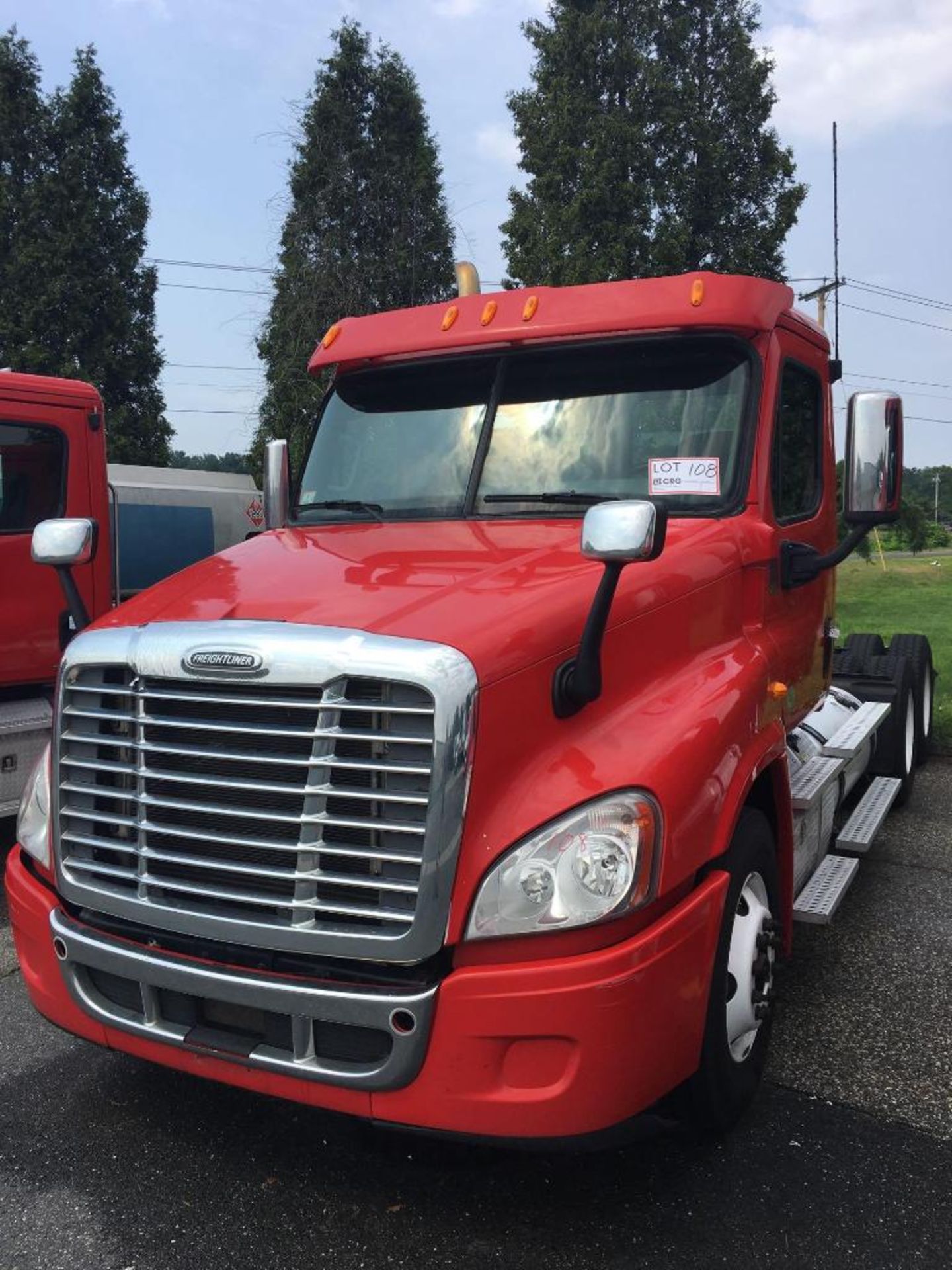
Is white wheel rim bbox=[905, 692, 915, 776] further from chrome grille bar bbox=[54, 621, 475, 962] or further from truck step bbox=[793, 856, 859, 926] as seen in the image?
chrome grille bar bbox=[54, 621, 475, 962]

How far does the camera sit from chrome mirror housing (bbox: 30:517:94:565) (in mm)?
3475

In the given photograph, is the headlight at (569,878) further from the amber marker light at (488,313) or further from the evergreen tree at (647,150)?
the evergreen tree at (647,150)

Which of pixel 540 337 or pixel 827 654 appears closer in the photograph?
pixel 540 337

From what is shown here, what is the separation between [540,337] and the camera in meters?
3.82

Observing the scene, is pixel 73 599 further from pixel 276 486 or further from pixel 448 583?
pixel 448 583

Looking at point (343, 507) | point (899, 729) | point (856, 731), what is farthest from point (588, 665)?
point (899, 729)

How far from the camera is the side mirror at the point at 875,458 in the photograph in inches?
144

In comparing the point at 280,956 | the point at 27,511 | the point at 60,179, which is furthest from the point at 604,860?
the point at 60,179

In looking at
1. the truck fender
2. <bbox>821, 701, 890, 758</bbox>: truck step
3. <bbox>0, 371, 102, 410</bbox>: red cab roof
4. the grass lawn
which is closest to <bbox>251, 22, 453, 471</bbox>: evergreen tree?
the grass lawn

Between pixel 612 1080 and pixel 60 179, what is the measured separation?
87.4 feet

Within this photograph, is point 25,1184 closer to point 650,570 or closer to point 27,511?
point 650,570

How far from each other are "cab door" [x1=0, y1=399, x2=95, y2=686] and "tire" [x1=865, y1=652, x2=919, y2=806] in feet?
16.0

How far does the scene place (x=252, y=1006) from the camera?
2594 mm

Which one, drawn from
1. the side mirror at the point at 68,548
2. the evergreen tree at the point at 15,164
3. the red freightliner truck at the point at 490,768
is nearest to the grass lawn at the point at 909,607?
the red freightliner truck at the point at 490,768
